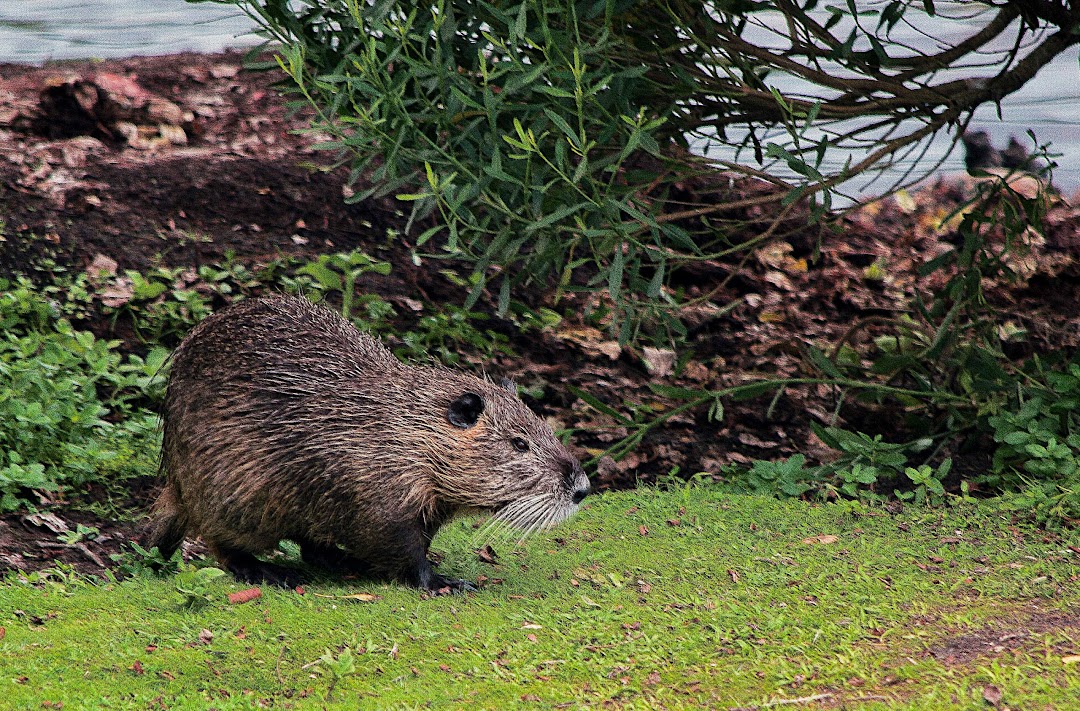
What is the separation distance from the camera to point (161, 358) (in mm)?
6188

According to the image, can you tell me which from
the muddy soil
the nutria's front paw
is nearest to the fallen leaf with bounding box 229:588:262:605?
the nutria's front paw

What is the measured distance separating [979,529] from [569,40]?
2481 millimetres

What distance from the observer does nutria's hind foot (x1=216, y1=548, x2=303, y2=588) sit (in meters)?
4.51

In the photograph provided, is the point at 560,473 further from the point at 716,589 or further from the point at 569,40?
the point at 569,40

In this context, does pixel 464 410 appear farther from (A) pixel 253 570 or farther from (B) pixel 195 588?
(B) pixel 195 588

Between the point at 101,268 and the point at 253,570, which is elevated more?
the point at 101,268

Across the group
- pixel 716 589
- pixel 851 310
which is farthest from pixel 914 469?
pixel 851 310

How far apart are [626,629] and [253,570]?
4.94 ft

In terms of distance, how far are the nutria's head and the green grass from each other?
251 mm

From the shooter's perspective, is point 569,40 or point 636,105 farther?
point 636,105

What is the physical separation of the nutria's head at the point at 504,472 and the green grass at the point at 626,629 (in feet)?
0.82

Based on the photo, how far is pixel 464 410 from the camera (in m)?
4.56

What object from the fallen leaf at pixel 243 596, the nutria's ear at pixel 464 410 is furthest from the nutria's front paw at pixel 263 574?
the nutria's ear at pixel 464 410

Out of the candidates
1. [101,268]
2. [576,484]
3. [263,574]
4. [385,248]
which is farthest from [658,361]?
[101,268]
